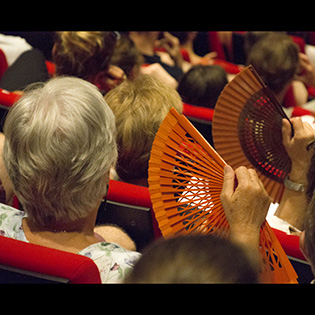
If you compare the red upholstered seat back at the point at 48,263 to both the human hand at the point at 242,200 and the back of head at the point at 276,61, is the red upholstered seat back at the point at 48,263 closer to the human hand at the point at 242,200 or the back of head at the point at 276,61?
the human hand at the point at 242,200

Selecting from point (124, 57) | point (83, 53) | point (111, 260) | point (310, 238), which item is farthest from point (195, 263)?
point (124, 57)

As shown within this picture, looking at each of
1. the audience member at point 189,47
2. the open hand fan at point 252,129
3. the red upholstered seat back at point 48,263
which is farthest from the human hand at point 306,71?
the red upholstered seat back at point 48,263

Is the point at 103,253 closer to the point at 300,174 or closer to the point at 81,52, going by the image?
the point at 300,174

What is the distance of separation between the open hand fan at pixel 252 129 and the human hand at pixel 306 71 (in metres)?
1.39

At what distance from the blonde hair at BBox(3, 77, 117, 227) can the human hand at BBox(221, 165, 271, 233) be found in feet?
0.72

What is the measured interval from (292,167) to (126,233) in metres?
0.41

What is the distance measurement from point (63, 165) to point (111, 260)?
0.57 feet

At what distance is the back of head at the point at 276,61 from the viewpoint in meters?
1.91

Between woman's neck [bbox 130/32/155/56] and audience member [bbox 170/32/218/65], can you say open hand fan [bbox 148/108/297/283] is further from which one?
audience member [bbox 170/32/218/65]

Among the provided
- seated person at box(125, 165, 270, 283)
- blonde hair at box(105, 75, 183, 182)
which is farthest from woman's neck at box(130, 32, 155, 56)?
seated person at box(125, 165, 270, 283)

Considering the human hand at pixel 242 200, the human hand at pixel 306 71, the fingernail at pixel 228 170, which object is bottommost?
the human hand at pixel 306 71

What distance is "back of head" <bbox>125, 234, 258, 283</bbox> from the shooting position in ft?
1.58

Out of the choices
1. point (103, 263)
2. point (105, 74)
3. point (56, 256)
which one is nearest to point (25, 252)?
point (56, 256)

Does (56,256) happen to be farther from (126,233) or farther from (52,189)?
(126,233)
